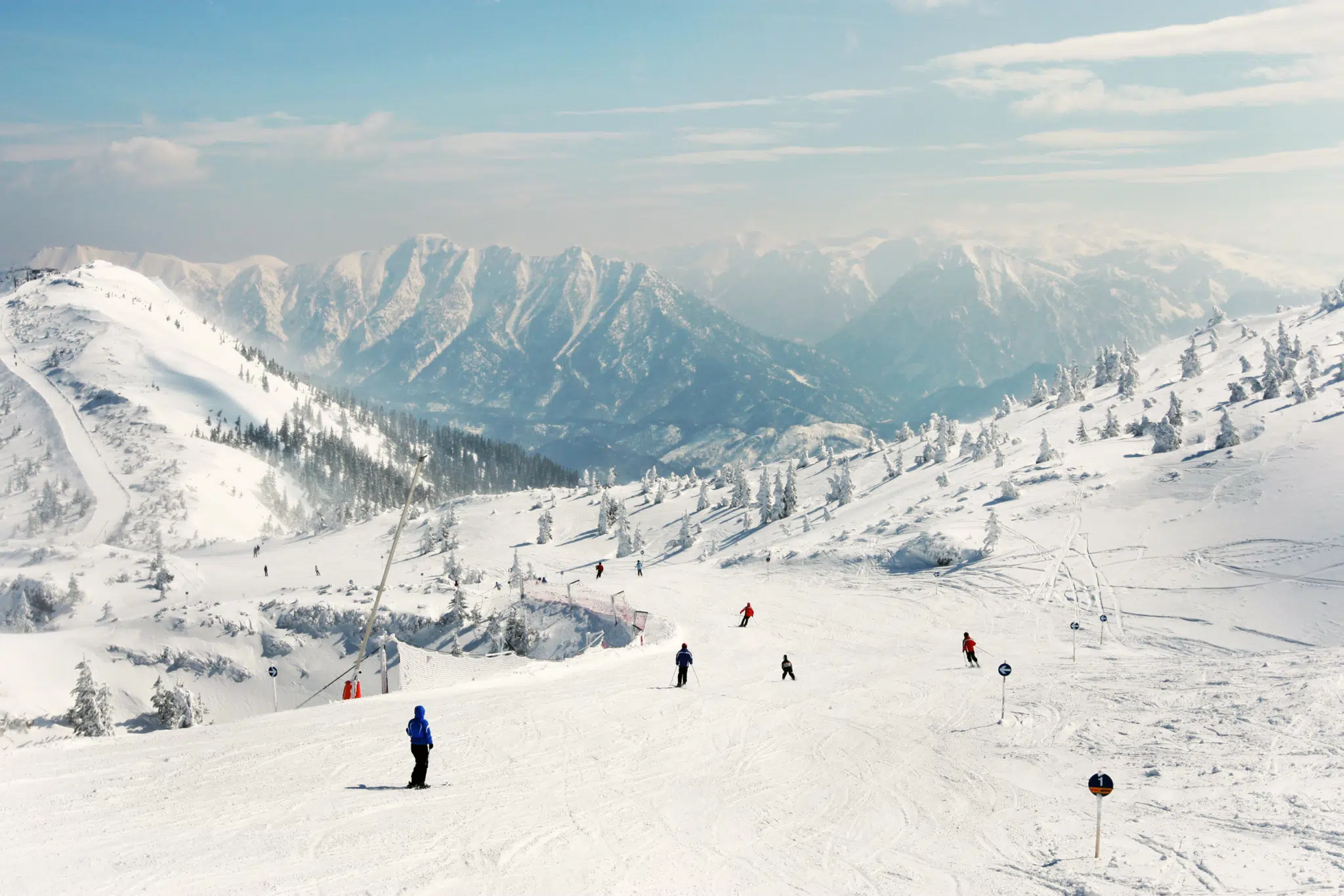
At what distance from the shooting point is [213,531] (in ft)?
429

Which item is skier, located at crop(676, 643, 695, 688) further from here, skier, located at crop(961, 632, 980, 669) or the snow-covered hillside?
skier, located at crop(961, 632, 980, 669)

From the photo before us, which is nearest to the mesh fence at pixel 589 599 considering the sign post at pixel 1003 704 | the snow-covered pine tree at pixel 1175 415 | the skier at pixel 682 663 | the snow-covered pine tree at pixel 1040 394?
the skier at pixel 682 663

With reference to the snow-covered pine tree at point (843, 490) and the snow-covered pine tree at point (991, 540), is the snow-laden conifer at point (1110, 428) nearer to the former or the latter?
the snow-covered pine tree at point (843, 490)

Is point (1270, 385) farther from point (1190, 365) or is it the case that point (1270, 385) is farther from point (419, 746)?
point (419, 746)

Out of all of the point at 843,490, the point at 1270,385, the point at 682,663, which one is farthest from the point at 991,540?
the point at 1270,385

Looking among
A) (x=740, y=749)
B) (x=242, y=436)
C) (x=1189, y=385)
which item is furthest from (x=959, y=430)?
(x=242, y=436)

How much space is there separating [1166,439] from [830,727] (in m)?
58.8

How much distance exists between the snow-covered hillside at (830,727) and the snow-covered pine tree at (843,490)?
846 inches

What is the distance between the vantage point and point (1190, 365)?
121438mm

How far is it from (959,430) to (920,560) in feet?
221

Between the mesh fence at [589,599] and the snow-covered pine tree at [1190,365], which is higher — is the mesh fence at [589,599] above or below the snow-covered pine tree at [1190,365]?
below

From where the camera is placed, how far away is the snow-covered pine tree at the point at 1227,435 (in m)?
63.9

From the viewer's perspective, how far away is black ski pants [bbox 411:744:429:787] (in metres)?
17.5

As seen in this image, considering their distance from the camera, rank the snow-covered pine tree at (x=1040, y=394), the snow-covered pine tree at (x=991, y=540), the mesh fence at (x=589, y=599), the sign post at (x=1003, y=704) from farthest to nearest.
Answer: the snow-covered pine tree at (x=1040, y=394) < the snow-covered pine tree at (x=991, y=540) < the mesh fence at (x=589, y=599) < the sign post at (x=1003, y=704)
